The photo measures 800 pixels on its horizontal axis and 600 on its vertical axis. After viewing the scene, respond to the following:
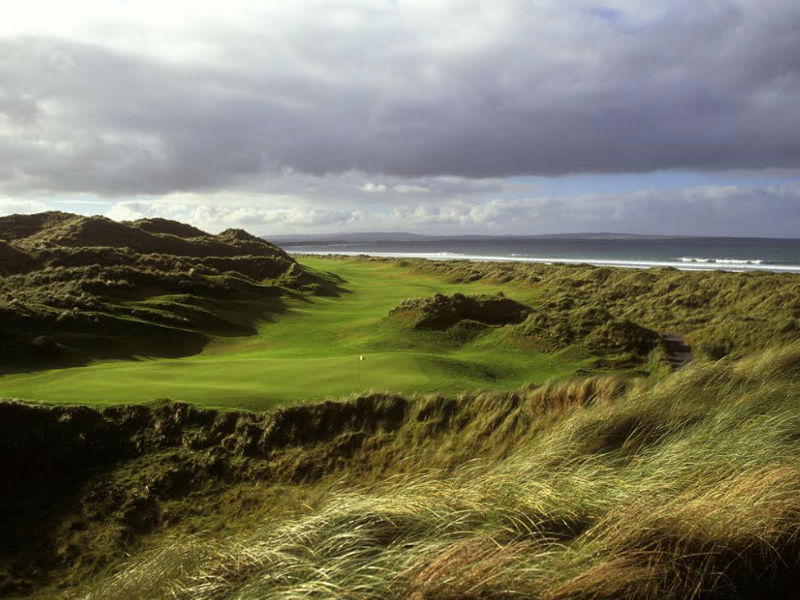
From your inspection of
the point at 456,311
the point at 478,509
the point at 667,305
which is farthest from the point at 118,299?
the point at 667,305

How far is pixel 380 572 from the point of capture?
146 inches

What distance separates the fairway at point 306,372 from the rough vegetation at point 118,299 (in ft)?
7.61

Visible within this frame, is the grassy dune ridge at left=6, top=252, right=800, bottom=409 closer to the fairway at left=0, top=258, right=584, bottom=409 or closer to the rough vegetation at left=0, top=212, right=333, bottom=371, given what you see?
the fairway at left=0, top=258, right=584, bottom=409

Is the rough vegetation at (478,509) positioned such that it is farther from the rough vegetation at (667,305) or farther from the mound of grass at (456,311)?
the mound of grass at (456,311)

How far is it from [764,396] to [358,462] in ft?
23.7

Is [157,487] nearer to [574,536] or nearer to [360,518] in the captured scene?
[360,518]

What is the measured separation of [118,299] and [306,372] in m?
19.8

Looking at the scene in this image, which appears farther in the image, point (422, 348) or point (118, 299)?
point (118, 299)

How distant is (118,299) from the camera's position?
31203 mm

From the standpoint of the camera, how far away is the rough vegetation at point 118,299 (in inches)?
886

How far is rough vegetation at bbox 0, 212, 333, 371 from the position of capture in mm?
22516

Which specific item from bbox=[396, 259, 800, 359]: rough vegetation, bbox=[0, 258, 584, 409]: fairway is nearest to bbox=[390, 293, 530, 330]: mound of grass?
bbox=[0, 258, 584, 409]: fairway

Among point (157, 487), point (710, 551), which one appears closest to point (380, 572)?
point (710, 551)

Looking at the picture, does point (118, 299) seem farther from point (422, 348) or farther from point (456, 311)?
point (456, 311)
